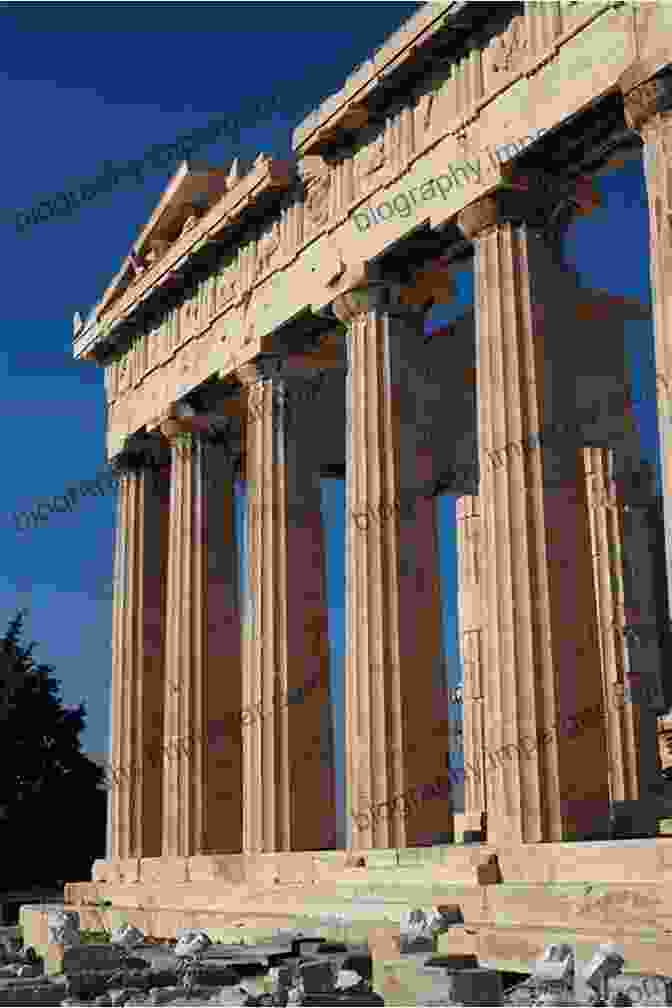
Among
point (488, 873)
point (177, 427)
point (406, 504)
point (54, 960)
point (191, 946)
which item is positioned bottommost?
point (54, 960)

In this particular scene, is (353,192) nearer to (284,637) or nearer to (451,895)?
(284,637)

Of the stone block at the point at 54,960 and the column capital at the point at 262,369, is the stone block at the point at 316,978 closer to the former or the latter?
the stone block at the point at 54,960

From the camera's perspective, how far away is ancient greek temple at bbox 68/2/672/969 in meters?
21.8

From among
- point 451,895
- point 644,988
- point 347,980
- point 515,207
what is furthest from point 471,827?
point 644,988

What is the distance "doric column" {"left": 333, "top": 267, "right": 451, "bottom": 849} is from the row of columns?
0.13ft

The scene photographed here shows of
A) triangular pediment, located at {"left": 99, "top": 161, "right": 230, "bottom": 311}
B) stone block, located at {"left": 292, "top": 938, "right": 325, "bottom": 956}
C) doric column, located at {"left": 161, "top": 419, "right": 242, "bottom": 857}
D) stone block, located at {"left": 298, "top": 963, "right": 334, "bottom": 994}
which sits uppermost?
triangular pediment, located at {"left": 99, "top": 161, "right": 230, "bottom": 311}

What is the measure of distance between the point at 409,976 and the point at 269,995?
1.53m

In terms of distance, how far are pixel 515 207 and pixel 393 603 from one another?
7355mm

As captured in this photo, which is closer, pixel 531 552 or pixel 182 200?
pixel 531 552

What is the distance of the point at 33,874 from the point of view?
165 feet

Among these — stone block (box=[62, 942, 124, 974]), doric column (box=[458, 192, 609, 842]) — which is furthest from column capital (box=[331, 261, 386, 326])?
stone block (box=[62, 942, 124, 974])

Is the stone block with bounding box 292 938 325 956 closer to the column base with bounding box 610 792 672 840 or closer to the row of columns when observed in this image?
the row of columns

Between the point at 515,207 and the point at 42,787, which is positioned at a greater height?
the point at 515,207

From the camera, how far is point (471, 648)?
113ft
